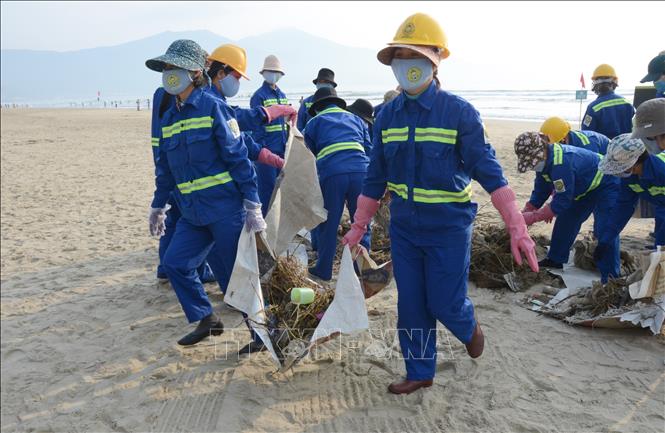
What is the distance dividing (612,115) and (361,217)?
381 centimetres

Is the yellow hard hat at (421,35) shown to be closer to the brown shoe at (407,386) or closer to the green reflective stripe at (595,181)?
the brown shoe at (407,386)

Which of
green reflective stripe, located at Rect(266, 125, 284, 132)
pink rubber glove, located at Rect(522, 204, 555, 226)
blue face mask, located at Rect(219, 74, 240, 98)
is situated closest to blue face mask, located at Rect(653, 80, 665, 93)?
pink rubber glove, located at Rect(522, 204, 555, 226)

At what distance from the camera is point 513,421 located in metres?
2.60

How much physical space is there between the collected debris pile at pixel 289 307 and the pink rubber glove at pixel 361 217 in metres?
0.49

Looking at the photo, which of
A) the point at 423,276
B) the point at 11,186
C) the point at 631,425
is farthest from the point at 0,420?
the point at 11,186

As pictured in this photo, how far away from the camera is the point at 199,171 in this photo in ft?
10.1

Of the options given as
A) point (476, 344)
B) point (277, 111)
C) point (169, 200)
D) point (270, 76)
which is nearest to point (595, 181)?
point (476, 344)

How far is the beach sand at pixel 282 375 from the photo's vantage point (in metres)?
2.71

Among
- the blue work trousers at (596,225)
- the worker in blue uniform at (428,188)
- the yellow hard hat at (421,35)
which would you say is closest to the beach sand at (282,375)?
the worker in blue uniform at (428,188)

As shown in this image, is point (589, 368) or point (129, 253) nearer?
point (589, 368)

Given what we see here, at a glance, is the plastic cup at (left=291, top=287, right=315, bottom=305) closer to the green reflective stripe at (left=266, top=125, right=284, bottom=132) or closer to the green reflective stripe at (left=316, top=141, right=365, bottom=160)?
the green reflective stripe at (left=316, top=141, right=365, bottom=160)

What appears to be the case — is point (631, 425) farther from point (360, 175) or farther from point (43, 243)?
point (43, 243)

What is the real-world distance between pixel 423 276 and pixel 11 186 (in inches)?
368

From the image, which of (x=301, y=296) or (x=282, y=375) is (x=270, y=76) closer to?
(x=301, y=296)
